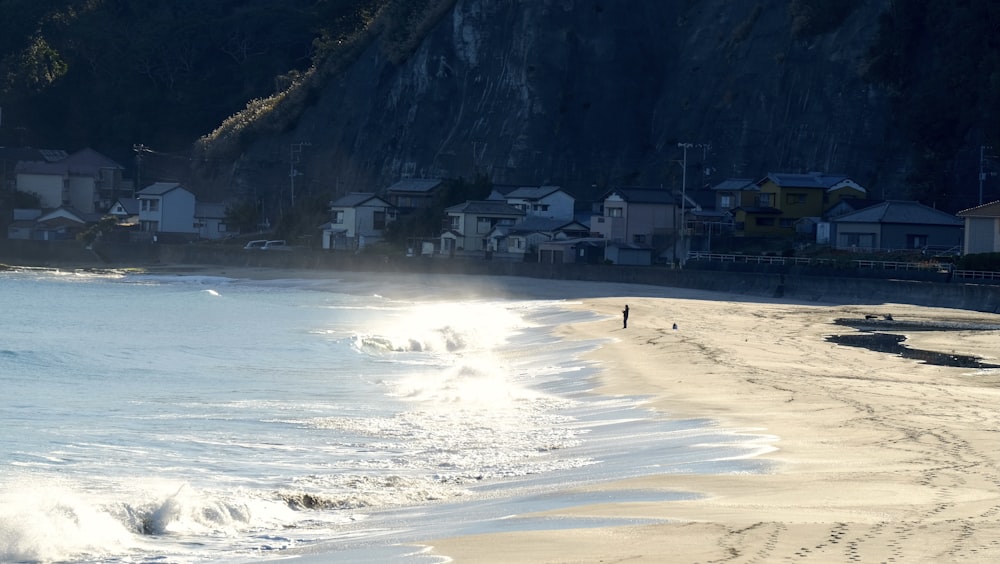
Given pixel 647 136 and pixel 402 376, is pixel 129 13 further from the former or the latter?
pixel 402 376

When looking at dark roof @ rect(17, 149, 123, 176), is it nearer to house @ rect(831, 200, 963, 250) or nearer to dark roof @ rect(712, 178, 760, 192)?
dark roof @ rect(712, 178, 760, 192)

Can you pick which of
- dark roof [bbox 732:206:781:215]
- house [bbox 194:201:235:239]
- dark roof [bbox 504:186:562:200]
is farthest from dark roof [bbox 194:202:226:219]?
dark roof [bbox 732:206:781:215]

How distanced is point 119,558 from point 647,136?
58.6 meters

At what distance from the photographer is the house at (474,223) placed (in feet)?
187

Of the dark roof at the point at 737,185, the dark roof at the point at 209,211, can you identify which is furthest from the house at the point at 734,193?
the dark roof at the point at 209,211

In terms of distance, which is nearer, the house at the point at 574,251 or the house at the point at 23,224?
the house at the point at 574,251

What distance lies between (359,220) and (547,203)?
10870 mm

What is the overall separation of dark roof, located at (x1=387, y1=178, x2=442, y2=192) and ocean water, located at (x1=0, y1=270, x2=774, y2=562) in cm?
3591

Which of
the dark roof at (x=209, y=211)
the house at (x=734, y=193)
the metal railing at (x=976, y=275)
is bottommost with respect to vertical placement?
the metal railing at (x=976, y=275)

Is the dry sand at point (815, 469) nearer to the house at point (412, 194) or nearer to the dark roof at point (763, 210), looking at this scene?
the dark roof at point (763, 210)

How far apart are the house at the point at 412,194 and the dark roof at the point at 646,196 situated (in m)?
12.6

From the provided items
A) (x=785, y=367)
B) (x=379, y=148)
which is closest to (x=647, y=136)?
(x=379, y=148)

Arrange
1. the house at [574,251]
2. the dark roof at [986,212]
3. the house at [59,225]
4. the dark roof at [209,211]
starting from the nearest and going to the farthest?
the dark roof at [986,212]
the house at [574,251]
the house at [59,225]
the dark roof at [209,211]

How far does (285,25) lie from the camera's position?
9481 cm
